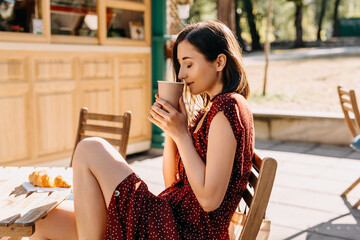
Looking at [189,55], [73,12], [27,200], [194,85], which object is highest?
[73,12]

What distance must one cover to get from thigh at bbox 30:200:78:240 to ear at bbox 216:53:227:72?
86cm

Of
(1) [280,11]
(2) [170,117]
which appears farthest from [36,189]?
(1) [280,11]

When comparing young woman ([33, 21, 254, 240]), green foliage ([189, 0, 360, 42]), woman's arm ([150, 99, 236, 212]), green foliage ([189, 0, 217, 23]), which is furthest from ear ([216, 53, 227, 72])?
green foliage ([189, 0, 217, 23])

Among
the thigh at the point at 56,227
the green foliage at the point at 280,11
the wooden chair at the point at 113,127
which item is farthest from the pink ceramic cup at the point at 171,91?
the green foliage at the point at 280,11

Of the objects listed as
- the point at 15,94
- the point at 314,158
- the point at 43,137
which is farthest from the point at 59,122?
the point at 314,158

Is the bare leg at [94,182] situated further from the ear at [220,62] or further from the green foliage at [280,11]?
the green foliage at [280,11]

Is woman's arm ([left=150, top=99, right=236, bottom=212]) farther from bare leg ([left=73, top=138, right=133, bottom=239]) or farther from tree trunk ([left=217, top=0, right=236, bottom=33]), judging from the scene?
tree trunk ([left=217, top=0, right=236, bottom=33])

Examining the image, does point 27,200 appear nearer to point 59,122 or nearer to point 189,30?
point 189,30

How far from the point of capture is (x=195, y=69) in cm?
195

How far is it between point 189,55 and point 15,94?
311cm

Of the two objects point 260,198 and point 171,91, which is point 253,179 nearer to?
point 260,198

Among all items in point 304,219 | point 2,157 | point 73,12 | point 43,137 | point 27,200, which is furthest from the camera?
point 73,12

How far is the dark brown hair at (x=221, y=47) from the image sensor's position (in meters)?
1.94

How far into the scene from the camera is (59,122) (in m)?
5.07
